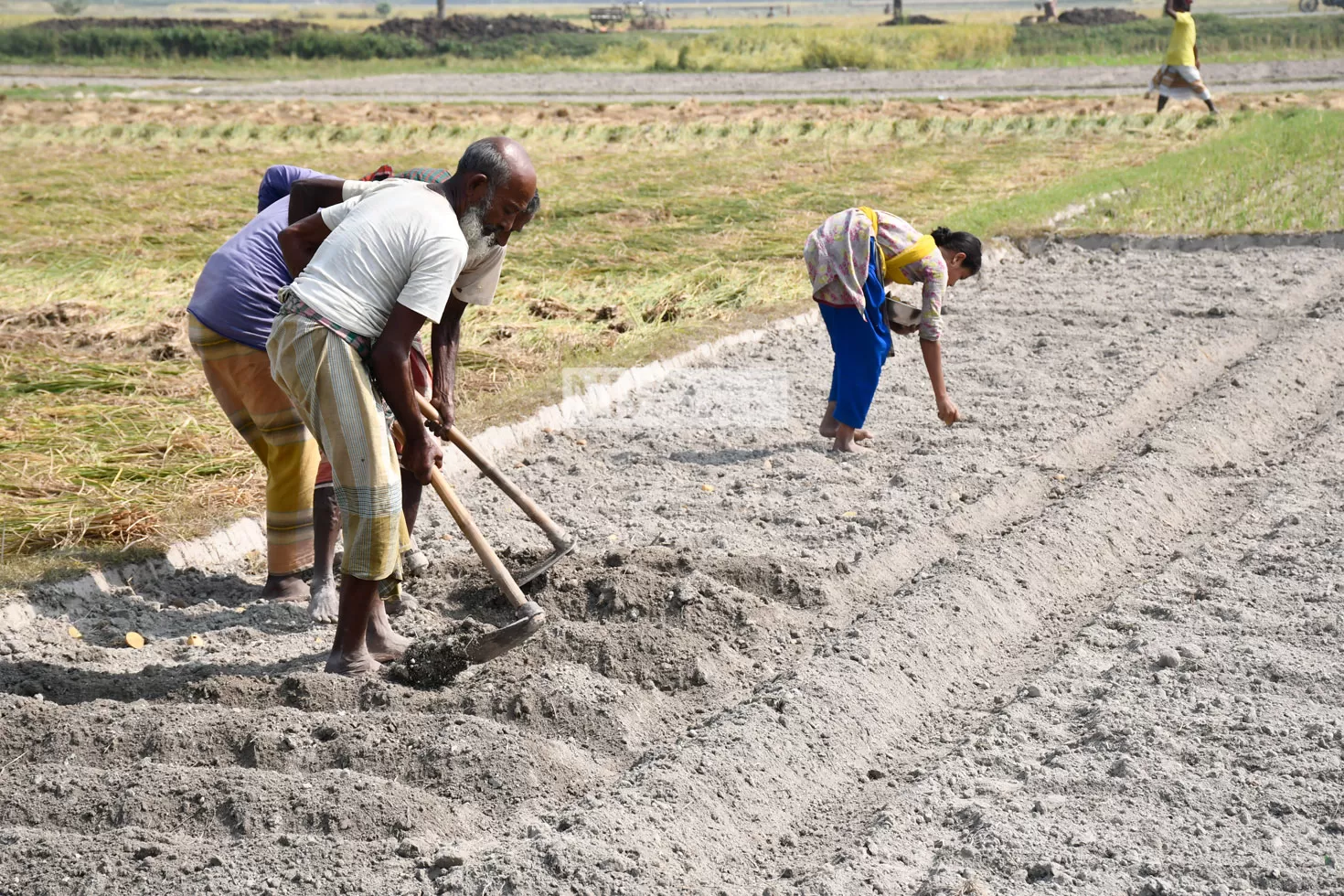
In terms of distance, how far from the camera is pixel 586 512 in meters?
5.54

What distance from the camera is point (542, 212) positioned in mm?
12289

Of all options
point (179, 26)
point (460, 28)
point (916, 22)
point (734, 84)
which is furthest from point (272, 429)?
point (916, 22)

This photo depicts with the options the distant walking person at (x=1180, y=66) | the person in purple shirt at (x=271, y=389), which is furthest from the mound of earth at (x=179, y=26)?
the person in purple shirt at (x=271, y=389)

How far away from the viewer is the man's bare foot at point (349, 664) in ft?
13.0

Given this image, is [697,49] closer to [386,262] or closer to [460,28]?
[460,28]

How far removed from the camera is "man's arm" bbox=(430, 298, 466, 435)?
4.29 meters

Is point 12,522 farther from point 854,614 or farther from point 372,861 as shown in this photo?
point 854,614

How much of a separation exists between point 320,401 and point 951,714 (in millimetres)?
2031

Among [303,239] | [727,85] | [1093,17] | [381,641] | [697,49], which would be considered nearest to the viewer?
[303,239]

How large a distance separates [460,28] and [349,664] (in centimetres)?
4343

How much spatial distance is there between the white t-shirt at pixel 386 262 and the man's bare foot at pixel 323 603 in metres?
1.28

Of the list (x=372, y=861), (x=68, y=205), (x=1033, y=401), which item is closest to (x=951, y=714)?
(x=372, y=861)

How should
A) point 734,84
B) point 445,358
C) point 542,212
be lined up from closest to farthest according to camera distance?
point 445,358, point 542,212, point 734,84

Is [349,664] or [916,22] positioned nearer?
[349,664]
